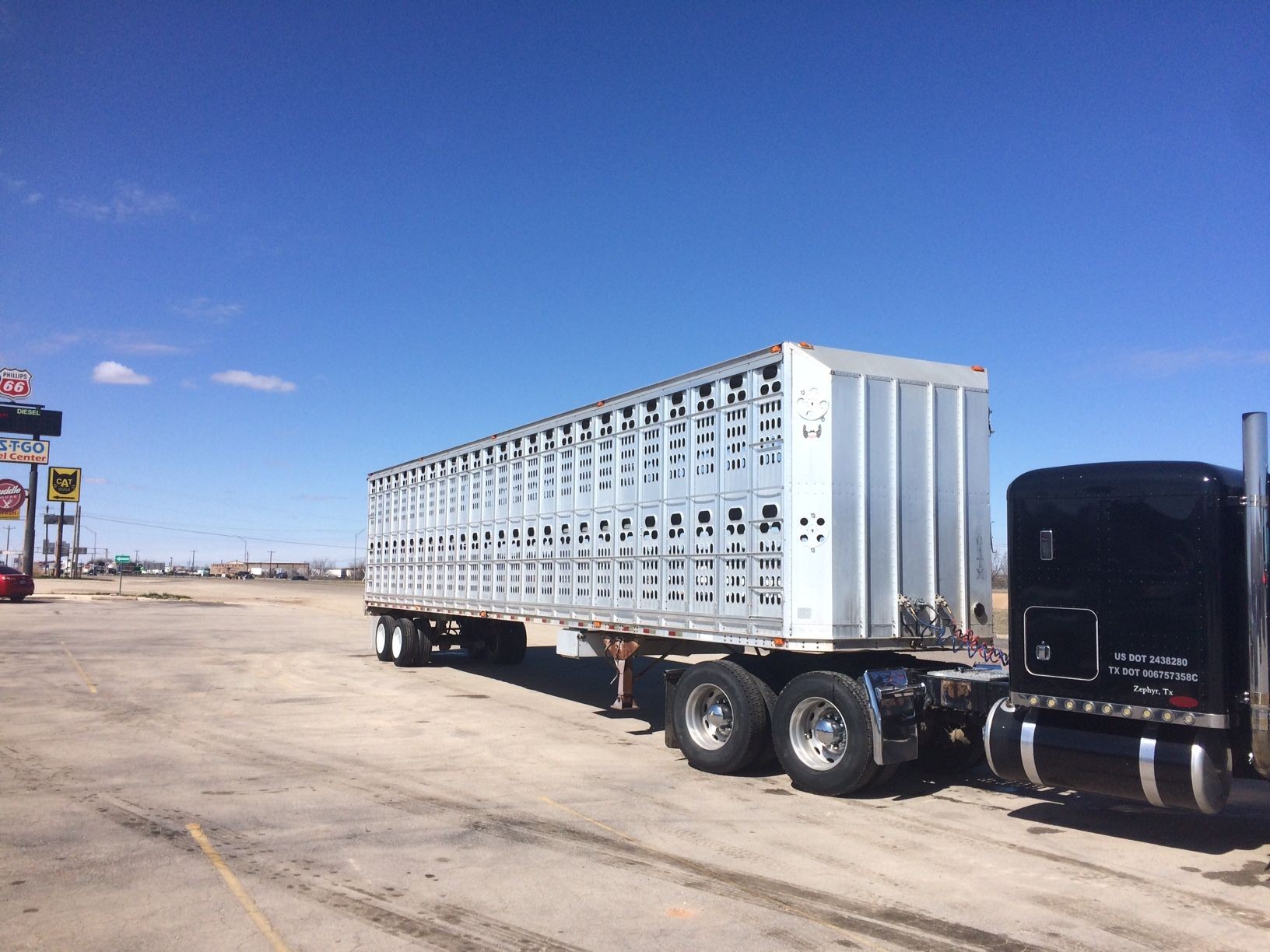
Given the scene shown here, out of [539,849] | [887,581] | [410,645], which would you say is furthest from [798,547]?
[410,645]

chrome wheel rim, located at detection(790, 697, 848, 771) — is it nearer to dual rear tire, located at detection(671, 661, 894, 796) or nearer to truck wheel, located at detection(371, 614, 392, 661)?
dual rear tire, located at detection(671, 661, 894, 796)

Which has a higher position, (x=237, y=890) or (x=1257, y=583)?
(x=1257, y=583)

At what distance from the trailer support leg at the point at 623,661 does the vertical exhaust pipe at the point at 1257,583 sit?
6.98 metres

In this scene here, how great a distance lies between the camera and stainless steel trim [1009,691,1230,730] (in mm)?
6770

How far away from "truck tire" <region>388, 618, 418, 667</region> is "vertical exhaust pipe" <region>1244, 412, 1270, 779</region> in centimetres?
1633

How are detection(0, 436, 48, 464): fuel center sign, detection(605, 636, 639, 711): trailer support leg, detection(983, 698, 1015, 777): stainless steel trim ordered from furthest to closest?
detection(0, 436, 48, 464): fuel center sign, detection(605, 636, 639, 711): trailer support leg, detection(983, 698, 1015, 777): stainless steel trim

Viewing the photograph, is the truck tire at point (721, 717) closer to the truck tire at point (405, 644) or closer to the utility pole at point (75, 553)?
the truck tire at point (405, 644)

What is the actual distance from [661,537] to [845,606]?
287cm

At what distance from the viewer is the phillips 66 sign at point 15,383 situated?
65875 mm

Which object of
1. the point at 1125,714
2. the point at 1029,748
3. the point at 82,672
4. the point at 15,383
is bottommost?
the point at 82,672

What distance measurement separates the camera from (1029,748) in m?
7.75

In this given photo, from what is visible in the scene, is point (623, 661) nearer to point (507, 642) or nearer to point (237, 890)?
point (237, 890)

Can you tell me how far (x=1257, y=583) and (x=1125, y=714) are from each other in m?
1.27

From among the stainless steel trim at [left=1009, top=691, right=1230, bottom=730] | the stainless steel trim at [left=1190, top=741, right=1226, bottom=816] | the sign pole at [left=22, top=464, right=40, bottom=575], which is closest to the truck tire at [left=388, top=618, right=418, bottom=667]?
the stainless steel trim at [left=1009, top=691, right=1230, bottom=730]
